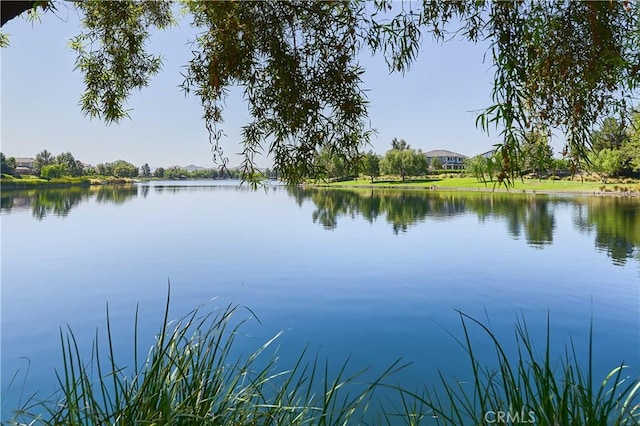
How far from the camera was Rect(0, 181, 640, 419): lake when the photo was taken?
569 cm

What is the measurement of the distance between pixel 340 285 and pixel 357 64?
7.39 m

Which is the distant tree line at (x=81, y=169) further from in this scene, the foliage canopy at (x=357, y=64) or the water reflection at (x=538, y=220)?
the foliage canopy at (x=357, y=64)

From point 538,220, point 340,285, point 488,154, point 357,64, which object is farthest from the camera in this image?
point 538,220

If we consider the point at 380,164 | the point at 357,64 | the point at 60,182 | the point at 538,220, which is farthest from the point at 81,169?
the point at 357,64

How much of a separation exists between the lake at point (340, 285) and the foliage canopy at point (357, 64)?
395mm

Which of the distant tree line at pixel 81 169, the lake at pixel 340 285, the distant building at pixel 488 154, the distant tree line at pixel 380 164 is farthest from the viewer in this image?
the distant tree line at pixel 81 169

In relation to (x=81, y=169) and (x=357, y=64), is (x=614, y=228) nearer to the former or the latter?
(x=357, y=64)

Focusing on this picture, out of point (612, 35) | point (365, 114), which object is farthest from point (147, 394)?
point (612, 35)

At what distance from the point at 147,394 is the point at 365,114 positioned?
51.7 inches

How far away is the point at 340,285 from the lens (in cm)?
877

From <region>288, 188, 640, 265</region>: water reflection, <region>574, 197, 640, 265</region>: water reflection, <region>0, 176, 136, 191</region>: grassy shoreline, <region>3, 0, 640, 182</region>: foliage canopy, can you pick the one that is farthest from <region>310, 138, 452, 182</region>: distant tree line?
<region>0, 176, 136, 191</region>: grassy shoreline

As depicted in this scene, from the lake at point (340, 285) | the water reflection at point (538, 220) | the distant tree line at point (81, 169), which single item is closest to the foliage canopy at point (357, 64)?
the lake at point (340, 285)

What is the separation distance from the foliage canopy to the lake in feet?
1.30

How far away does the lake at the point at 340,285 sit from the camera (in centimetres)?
569
